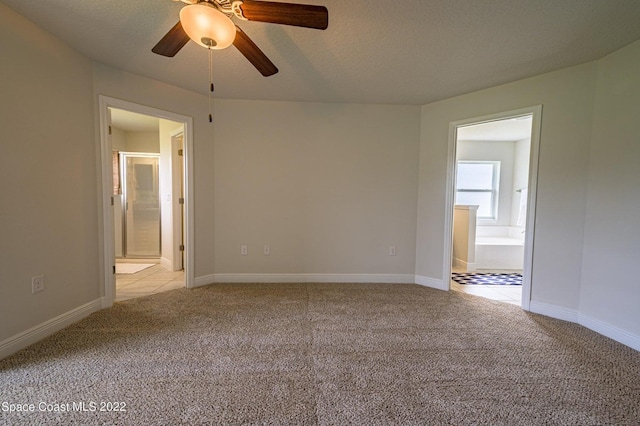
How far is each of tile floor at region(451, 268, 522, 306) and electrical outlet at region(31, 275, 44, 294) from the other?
4164 mm

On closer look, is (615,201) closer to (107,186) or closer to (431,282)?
(431,282)

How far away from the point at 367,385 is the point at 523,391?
3.03 feet

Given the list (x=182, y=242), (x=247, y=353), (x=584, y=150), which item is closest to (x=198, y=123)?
(x=182, y=242)

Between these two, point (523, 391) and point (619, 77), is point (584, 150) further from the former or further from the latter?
point (523, 391)

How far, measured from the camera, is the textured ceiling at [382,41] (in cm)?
170

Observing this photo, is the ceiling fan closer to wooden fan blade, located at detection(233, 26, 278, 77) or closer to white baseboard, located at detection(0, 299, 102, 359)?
wooden fan blade, located at detection(233, 26, 278, 77)

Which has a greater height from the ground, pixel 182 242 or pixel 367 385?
pixel 182 242

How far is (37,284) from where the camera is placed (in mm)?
2047

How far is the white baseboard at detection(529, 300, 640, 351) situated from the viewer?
2109 mm

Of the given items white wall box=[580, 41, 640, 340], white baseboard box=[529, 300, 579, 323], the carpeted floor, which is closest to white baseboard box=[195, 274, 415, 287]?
the carpeted floor

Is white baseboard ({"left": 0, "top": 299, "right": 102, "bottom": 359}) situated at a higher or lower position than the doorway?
lower

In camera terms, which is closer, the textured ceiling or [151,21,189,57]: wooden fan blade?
[151,21,189,57]: wooden fan blade

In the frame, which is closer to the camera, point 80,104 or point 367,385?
point 367,385

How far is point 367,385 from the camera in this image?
1591mm
